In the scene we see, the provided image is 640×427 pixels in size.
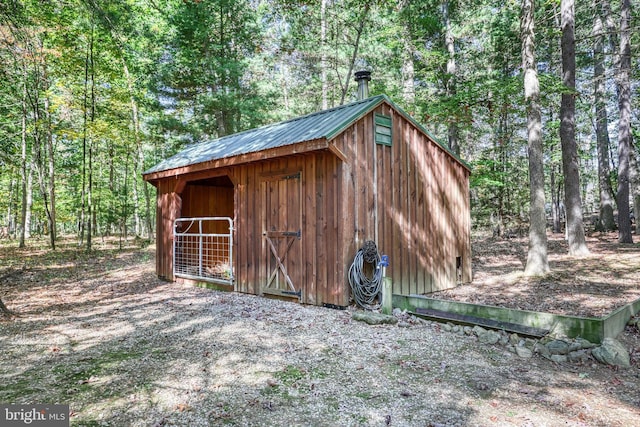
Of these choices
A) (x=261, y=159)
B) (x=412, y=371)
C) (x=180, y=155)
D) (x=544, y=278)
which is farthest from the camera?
(x=180, y=155)

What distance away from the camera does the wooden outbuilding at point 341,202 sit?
5.75 metres

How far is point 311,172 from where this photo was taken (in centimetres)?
605

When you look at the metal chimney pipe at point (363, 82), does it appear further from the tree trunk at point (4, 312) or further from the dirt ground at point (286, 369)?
the tree trunk at point (4, 312)

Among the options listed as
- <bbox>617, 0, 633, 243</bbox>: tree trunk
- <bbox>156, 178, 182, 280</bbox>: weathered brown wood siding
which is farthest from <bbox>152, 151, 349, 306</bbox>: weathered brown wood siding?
<bbox>617, 0, 633, 243</bbox>: tree trunk

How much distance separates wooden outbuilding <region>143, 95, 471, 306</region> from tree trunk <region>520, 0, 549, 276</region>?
1.34 meters

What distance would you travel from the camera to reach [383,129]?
253 inches

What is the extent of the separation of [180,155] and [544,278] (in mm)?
8822

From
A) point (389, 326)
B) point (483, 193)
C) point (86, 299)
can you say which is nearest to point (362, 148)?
point (389, 326)

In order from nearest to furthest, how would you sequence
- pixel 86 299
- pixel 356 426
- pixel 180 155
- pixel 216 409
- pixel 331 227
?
pixel 356 426
pixel 216 409
pixel 331 227
pixel 86 299
pixel 180 155

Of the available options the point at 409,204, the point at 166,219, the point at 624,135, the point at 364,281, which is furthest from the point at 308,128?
the point at 624,135

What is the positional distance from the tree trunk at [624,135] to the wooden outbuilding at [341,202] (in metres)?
7.15

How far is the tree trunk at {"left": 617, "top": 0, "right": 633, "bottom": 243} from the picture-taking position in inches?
464

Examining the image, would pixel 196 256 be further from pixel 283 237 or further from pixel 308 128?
pixel 308 128

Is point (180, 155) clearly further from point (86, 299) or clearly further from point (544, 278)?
point (544, 278)
